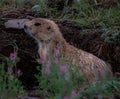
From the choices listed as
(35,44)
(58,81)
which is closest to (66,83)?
(58,81)

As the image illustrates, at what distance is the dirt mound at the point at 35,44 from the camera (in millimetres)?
7922

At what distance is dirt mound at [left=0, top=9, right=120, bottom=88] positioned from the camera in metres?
7.92

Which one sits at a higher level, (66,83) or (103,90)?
(66,83)

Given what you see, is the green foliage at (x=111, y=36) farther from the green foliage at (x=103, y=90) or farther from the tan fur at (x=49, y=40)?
the green foliage at (x=103, y=90)

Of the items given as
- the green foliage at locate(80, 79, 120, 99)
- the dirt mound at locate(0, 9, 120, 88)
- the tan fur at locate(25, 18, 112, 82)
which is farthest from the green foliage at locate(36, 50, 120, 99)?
the dirt mound at locate(0, 9, 120, 88)

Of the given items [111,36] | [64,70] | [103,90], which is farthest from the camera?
[111,36]

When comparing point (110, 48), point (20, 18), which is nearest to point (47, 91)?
point (110, 48)

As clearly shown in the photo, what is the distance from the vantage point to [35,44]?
8344mm

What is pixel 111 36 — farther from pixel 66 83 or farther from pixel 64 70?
pixel 66 83

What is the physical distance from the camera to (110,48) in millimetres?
7891

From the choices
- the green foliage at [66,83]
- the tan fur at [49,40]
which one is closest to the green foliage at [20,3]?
the tan fur at [49,40]

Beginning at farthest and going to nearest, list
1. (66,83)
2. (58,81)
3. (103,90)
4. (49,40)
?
(49,40)
(103,90)
(58,81)
(66,83)

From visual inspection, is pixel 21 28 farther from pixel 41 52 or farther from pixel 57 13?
pixel 41 52

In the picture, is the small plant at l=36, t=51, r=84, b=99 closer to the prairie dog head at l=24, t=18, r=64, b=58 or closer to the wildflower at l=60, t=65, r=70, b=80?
the wildflower at l=60, t=65, r=70, b=80
